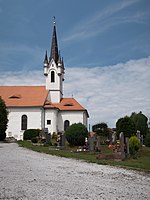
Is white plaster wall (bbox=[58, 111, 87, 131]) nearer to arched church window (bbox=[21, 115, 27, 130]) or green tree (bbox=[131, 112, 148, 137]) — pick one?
arched church window (bbox=[21, 115, 27, 130])

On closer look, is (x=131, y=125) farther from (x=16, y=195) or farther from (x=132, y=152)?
(x=16, y=195)

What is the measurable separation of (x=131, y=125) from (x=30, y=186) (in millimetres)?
23745

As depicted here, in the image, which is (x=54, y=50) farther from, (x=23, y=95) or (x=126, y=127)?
(x=126, y=127)

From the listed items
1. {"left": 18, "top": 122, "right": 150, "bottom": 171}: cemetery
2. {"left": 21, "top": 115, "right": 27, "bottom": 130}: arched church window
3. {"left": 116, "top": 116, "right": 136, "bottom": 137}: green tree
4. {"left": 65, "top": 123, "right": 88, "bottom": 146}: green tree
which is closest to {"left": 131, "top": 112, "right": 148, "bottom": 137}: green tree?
{"left": 116, "top": 116, "right": 136, "bottom": 137}: green tree

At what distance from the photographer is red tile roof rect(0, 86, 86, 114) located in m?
44.9

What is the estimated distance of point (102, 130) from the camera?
3997 centimetres

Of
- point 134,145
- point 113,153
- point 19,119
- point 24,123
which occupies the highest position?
point 19,119

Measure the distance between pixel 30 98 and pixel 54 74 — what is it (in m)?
6.94

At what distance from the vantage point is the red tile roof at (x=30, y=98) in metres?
44.9

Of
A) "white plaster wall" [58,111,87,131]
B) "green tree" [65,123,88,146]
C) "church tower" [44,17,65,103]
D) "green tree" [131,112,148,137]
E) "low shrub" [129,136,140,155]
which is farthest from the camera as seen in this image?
"church tower" [44,17,65,103]

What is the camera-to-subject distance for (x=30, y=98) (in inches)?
1809

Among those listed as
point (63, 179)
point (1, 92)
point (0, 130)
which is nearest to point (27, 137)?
point (0, 130)

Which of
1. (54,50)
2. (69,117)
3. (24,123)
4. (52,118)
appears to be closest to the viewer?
(52,118)

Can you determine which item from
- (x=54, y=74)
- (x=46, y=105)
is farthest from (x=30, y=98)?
(x=54, y=74)
